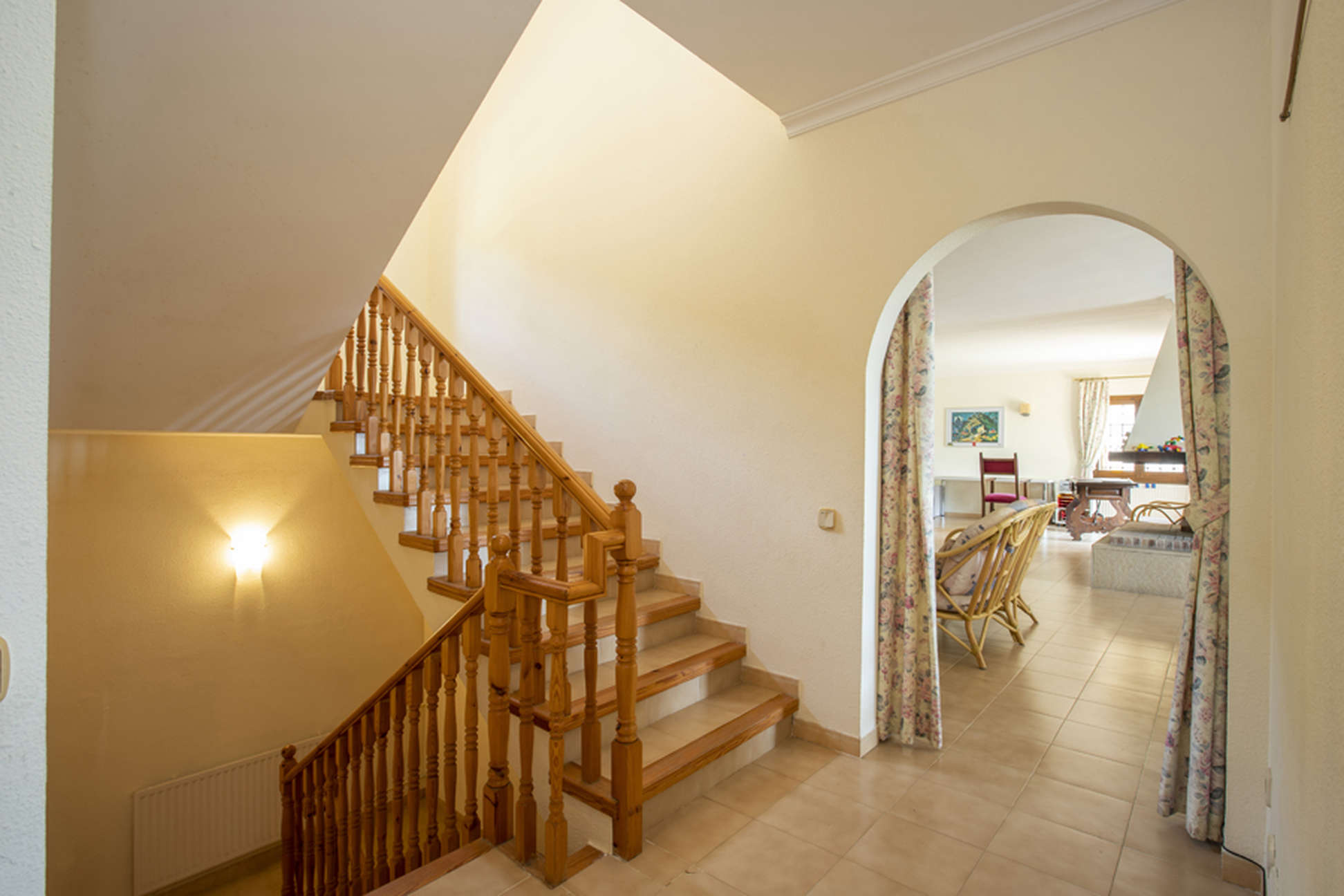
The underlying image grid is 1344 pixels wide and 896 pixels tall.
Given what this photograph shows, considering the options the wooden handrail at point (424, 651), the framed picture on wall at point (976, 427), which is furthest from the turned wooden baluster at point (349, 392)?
the framed picture on wall at point (976, 427)

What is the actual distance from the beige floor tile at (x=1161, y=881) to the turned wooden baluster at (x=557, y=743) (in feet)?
5.83

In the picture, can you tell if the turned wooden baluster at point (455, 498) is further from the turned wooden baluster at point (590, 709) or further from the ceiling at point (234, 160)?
the turned wooden baluster at point (590, 709)

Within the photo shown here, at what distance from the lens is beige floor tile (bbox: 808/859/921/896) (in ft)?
6.67

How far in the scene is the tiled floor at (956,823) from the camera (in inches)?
81.6

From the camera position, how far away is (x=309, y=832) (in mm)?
3225

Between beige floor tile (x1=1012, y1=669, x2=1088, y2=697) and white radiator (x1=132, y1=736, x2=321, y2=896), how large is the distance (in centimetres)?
509

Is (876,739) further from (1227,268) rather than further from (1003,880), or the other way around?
(1227,268)

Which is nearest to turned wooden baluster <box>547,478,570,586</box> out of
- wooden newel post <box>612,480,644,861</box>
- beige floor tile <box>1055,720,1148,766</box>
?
wooden newel post <box>612,480,644,861</box>

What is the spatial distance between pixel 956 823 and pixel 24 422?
2.87 meters

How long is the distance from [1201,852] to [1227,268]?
6.55 feet

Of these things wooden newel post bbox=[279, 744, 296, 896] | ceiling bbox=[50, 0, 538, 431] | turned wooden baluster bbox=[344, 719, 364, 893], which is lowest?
wooden newel post bbox=[279, 744, 296, 896]

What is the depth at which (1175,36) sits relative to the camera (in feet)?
7.14

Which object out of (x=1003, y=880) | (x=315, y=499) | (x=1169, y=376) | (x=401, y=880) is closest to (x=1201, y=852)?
(x=1003, y=880)

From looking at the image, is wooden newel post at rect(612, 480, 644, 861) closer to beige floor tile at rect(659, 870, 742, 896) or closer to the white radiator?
beige floor tile at rect(659, 870, 742, 896)
